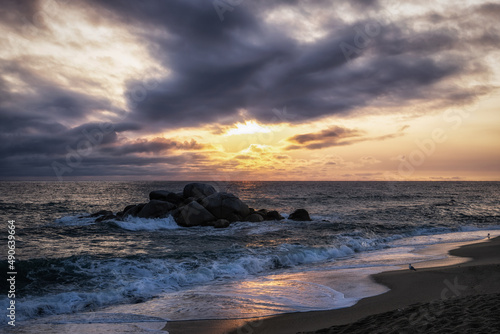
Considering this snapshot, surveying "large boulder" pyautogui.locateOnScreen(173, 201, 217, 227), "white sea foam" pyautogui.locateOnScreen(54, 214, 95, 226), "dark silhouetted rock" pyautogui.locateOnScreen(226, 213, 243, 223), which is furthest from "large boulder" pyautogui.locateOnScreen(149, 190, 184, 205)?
"dark silhouetted rock" pyautogui.locateOnScreen(226, 213, 243, 223)

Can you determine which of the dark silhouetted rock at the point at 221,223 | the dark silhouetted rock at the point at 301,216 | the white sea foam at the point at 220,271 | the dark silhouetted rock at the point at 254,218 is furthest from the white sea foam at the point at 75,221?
the dark silhouetted rock at the point at 301,216

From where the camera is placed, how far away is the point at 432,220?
31047mm

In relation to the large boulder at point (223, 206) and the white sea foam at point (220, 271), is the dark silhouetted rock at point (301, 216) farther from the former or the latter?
the white sea foam at point (220, 271)

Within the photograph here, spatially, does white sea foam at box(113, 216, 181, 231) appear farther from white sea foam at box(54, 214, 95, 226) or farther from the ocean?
white sea foam at box(54, 214, 95, 226)

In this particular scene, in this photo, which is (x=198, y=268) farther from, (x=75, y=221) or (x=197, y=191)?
(x=75, y=221)

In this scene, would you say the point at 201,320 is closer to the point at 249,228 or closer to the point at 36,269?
the point at 36,269

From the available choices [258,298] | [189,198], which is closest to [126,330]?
[258,298]

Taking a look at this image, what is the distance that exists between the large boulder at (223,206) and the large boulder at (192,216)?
936 millimetres

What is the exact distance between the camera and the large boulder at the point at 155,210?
1103 inches

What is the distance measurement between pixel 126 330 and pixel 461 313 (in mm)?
7162

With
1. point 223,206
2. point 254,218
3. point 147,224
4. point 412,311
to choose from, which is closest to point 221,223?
point 223,206

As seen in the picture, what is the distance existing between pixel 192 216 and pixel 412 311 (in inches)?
873

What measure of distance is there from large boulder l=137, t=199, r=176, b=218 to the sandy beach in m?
21.1

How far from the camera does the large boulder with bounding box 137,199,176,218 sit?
28.0 metres
